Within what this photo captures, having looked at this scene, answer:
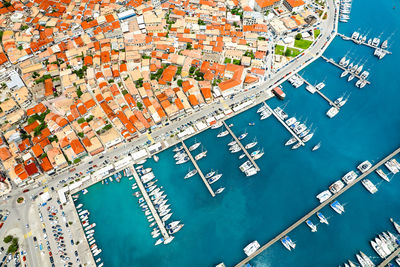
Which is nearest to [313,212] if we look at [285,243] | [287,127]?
[285,243]

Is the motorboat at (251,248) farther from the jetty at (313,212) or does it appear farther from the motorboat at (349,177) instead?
the motorboat at (349,177)

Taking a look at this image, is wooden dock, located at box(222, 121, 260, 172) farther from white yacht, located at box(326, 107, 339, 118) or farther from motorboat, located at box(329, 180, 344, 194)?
white yacht, located at box(326, 107, 339, 118)

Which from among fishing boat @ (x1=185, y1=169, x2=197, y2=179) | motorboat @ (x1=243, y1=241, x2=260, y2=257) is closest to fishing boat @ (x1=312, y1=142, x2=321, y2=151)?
motorboat @ (x1=243, y1=241, x2=260, y2=257)

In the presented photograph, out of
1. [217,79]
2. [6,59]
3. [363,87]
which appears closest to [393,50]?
[363,87]

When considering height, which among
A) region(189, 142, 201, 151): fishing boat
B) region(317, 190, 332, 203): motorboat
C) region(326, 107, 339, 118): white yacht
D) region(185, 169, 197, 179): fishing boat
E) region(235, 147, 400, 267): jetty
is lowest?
region(235, 147, 400, 267): jetty

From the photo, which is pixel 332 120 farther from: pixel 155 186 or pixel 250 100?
pixel 155 186

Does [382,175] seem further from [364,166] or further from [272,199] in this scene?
[272,199]
